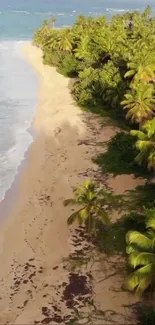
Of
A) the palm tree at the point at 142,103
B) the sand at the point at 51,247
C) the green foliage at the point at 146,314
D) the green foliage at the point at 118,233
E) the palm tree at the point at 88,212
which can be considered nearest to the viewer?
the green foliage at the point at 146,314

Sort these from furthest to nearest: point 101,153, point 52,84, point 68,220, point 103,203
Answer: point 52,84
point 101,153
point 103,203
point 68,220

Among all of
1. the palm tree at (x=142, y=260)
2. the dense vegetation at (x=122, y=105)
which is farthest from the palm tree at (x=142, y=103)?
the palm tree at (x=142, y=260)

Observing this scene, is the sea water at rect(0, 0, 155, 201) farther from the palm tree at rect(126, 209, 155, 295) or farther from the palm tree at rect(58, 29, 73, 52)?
the palm tree at rect(126, 209, 155, 295)

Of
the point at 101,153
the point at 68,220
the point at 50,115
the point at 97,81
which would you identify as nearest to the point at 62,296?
the point at 68,220

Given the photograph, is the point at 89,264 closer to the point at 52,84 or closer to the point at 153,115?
the point at 153,115

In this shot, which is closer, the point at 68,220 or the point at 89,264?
the point at 89,264

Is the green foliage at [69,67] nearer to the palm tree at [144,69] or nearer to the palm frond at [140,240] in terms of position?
the palm tree at [144,69]

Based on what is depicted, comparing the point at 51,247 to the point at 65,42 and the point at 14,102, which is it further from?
the point at 65,42
